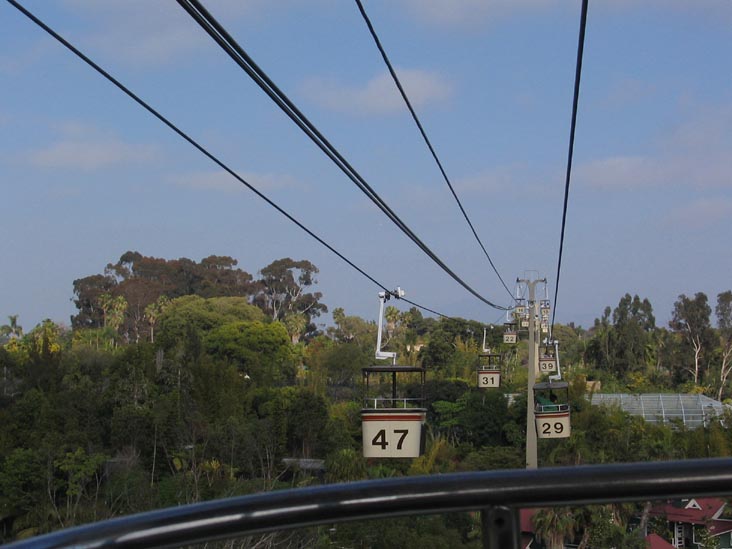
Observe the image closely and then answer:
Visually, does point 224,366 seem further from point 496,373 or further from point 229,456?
point 496,373

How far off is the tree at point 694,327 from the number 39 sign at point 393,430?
58.0m

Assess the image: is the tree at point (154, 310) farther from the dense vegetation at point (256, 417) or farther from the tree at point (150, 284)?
the dense vegetation at point (256, 417)

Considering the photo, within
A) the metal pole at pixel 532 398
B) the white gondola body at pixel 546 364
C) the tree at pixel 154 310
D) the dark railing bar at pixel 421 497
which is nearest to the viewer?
the dark railing bar at pixel 421 497

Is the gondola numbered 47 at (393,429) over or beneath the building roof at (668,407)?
beneath

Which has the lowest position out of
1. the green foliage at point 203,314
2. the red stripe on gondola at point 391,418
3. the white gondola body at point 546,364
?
the red stripe on gondola at point 391,418

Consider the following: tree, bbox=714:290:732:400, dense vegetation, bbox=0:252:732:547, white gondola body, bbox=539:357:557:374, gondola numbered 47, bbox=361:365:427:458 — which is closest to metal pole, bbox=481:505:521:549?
gondola numbered 47, bbox=361:365:427:458

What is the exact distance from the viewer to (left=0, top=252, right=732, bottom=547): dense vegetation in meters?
34.6

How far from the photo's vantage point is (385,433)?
12.4 m

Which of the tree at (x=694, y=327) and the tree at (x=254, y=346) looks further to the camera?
the tree at (x=694, y=327)

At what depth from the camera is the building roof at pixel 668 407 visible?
44938 mm

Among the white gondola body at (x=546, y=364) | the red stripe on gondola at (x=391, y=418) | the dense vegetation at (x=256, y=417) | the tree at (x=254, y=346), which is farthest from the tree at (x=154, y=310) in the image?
the red stripe on gondola at (x=391, y=418)

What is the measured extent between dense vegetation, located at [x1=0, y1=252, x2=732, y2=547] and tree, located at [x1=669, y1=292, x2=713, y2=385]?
0.32ft

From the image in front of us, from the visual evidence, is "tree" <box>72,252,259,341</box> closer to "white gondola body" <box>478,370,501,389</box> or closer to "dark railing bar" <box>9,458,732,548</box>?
"white gondola body" <box>478,370,501,389</box>

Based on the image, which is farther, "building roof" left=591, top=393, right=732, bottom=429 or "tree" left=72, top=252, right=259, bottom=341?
"tree" left=72, top=252, right=259, bottom=341
